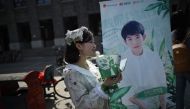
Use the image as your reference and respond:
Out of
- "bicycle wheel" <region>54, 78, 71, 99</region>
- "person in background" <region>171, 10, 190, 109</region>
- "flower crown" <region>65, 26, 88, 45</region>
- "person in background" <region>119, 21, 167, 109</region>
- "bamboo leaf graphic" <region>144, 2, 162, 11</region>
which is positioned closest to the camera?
"flower crown" <region>65, 26, 88, 45</region>

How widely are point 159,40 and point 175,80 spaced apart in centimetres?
61

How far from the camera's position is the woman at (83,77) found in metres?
2.71

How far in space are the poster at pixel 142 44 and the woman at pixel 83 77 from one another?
1698 mm

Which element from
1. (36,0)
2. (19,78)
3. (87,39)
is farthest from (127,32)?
(36,0)

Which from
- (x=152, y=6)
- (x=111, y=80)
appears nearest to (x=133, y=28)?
(x=152, y=6)

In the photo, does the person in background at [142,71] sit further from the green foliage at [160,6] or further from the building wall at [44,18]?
the building wall at [44,18]

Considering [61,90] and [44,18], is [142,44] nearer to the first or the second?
[61,90]

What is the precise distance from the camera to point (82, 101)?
271cm

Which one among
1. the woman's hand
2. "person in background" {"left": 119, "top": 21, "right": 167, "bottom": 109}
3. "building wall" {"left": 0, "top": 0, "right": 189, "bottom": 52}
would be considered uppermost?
the woman's hand

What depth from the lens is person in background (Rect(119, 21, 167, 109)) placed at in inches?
180

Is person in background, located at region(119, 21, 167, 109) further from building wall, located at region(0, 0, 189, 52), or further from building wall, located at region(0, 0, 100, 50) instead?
building wall, located at region(0, 0, 100, 50)

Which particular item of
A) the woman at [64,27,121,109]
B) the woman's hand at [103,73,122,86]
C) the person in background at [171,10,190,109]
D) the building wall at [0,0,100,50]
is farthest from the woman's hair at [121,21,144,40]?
the building wall at [0,0,100,50]

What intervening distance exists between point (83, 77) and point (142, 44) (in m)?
2.01

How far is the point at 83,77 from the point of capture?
108 inches
